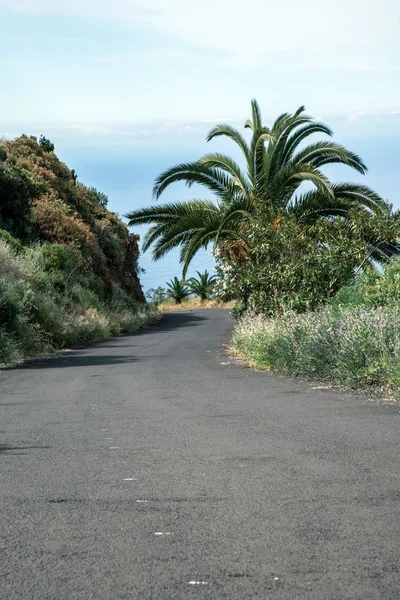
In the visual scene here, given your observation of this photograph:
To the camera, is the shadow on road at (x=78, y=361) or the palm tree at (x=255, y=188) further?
the palm tree at (x=255, y=188)

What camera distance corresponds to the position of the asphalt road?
4219mm

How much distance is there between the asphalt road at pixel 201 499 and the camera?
4.22 m

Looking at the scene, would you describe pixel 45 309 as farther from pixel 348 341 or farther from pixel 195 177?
pixel 348 341

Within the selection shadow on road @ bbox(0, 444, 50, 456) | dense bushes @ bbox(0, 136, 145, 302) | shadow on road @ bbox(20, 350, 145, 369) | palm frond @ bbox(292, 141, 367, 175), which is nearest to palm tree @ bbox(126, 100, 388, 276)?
palm frond @ bbox(292, 141, 367, 175)

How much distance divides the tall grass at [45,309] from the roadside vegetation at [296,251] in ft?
14.3

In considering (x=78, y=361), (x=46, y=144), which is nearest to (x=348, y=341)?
(x=78, y=361)

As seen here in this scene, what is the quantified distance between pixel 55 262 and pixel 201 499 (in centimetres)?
3035

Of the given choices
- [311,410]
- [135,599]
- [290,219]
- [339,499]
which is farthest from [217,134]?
[135,599]

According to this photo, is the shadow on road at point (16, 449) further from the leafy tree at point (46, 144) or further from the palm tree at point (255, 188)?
the leafy tree at point (46, 144)

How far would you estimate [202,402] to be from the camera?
38.6 ft

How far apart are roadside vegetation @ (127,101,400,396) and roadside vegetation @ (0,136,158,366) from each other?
476 cm

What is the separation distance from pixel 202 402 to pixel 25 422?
2.76 meters

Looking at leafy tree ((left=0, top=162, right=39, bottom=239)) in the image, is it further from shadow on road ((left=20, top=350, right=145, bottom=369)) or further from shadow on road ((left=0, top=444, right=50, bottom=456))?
shadow on road ((left=0, top=444, right=50, bottom=456))

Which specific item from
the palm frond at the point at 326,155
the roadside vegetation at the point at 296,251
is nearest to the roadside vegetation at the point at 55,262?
the roadside vegetation at the point at 296,251
